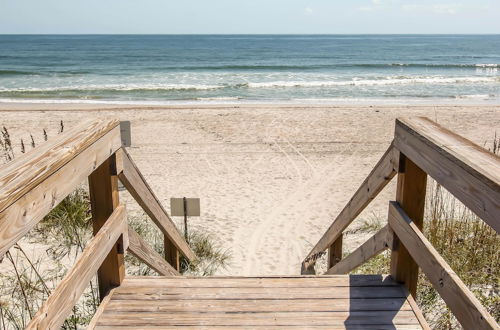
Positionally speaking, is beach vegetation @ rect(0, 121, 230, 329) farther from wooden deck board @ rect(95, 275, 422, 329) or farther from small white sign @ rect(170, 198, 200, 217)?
wooden deck board @ rect(95, 275, 422, 329)

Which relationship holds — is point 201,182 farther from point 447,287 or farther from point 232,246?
point 447,287

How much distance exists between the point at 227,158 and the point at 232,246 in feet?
15.0

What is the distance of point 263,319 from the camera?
2.43 m

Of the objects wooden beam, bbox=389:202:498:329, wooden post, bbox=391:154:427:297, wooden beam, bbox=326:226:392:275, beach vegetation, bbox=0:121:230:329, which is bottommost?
beach vegetation, bbox=0:121:230:329

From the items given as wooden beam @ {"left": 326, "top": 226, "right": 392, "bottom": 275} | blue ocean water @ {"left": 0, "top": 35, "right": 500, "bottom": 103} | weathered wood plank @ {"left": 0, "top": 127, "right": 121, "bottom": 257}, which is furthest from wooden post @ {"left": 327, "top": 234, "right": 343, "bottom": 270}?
blue ocean water @ {"left": 0, "top": 35, "right": 500, "bottom": 103}

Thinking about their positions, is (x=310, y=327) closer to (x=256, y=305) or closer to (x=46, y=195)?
(x=256, y=305)

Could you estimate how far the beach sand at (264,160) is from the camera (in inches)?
275

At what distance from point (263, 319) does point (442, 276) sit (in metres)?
0.96

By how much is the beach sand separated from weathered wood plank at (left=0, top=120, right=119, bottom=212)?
398 cm

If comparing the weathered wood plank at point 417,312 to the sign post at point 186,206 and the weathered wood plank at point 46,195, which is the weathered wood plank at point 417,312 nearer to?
the weathered wood plank at point 46,195

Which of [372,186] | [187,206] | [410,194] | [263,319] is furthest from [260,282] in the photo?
[187,206]

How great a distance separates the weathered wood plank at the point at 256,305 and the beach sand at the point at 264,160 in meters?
3.17

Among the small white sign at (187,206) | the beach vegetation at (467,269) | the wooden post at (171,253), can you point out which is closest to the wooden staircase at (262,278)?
the beach vegetation at (467,269)

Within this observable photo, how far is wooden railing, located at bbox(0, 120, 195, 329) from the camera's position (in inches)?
50.9
